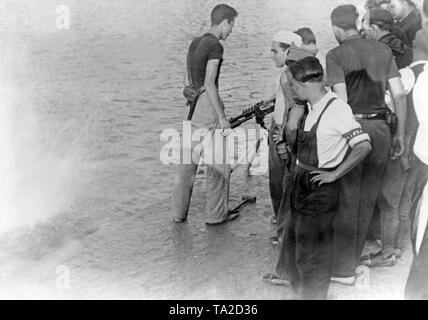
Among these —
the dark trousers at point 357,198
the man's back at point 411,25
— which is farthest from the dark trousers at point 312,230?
the man's back at point 411,25

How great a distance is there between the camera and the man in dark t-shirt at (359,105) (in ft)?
16.7

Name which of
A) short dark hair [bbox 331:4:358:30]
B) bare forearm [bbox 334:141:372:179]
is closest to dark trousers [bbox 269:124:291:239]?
bare forearm [bbox 334:141:372:179]

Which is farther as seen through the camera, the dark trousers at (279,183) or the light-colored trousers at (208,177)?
the light-colored trousers at (208,177)

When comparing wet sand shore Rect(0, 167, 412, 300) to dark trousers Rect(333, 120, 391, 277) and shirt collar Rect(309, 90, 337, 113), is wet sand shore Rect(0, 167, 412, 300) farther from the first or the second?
shirt collar Rect(309, 90, 337, 113)

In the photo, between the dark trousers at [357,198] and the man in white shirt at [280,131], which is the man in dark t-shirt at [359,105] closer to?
the dark trousers at [357,198]

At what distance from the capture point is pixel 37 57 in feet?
44.2

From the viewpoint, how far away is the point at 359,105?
17.1 feet

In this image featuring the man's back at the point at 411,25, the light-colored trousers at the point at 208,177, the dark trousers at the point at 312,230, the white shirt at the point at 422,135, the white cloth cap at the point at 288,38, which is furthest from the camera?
the man's back at the point at 411,25

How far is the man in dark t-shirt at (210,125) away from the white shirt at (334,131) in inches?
68.4

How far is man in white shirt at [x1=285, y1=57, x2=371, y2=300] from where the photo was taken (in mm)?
4430

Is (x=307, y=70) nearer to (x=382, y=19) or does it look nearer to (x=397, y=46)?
(x=382, y=19)

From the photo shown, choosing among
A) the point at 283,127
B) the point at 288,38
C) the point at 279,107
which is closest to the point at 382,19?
the point at 288,38

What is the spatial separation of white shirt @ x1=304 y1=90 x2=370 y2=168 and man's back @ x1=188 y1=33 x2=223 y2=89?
5.70 ft

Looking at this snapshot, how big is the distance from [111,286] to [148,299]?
383 mm
